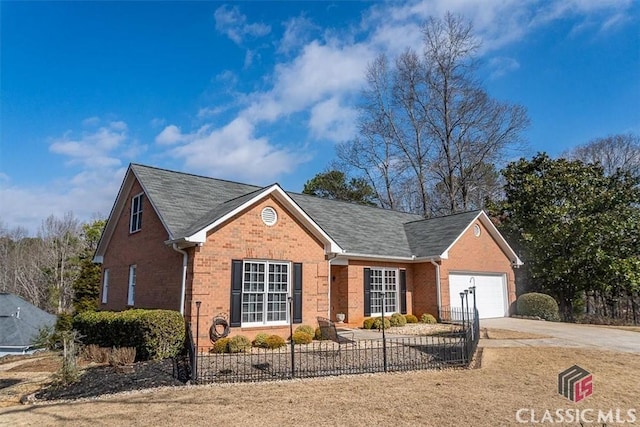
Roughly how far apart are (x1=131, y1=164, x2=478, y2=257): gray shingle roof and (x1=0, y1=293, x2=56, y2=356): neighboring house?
33.6 feet

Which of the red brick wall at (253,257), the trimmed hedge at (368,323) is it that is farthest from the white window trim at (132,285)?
the trimmed hedge at (368,323)

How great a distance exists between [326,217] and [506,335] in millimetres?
9550

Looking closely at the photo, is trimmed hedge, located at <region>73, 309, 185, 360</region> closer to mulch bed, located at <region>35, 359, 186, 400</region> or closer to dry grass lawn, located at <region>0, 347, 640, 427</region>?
mulch bed, located at <region>35, 359, 186, 400</region>

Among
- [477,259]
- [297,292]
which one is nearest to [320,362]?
[297,292]

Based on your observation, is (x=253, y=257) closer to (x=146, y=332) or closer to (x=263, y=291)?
(x=263, y=291)

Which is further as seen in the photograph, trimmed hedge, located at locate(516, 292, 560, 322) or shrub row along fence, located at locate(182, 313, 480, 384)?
trimmed hedge, located at locate(516, 292, 560, 322)

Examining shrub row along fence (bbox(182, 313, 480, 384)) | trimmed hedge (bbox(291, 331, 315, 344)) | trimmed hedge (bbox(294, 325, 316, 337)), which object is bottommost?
shrub row along fence (bbox(182, 313, 480, 384))

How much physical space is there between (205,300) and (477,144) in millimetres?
29455

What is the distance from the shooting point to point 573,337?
14.6 meters

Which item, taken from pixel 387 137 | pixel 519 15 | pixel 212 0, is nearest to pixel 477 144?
pixel 387 137

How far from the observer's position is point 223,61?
16.7 metres

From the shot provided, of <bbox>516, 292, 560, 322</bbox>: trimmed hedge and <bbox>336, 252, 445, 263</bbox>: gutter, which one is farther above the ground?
<bbox>336, 252, 445, 263</bbox>: gutter

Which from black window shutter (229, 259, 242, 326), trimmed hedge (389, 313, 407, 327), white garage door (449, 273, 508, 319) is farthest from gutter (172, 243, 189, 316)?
white garage door (449, 273, 508, 319)

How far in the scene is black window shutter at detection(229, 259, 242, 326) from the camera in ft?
41.5
